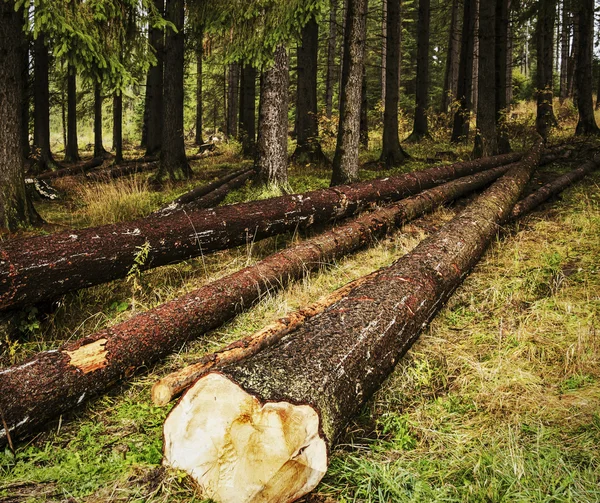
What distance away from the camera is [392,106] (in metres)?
12.1

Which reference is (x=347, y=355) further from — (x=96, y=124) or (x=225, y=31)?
(x=96, y=124)

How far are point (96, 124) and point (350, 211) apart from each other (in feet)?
58.8

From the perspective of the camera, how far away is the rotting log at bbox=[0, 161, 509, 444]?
2.59 metres

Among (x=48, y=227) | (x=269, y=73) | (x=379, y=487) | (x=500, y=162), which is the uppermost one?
(x=269, y=73)

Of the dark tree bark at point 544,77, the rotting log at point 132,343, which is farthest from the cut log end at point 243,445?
the dark tree bark at point 544,77

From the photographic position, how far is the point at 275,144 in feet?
25.2

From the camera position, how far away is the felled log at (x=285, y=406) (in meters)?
1.98

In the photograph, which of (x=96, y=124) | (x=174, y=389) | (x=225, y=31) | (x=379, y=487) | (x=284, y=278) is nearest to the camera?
(x=379, y=487)

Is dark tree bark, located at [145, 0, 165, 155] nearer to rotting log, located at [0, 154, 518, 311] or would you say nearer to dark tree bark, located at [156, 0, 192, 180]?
dark tree bark, located at [156, 0, 192, 180]

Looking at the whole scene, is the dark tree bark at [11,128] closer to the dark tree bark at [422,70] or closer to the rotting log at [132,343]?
the rotting log at [132,343]

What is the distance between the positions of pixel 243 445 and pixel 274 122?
6498mm

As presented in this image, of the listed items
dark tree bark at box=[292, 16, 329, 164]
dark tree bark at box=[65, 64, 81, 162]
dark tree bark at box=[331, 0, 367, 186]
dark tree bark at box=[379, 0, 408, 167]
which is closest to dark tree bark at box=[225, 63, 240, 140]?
dark tree bark at box=[65, 64, 81, 162]

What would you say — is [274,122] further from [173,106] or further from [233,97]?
[233,97]

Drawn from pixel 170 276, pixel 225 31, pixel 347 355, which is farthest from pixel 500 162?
pixel 347 355
